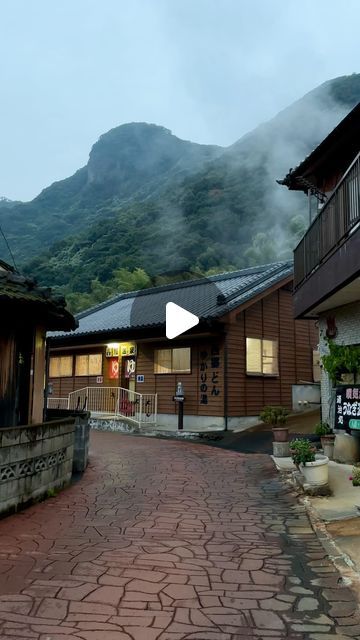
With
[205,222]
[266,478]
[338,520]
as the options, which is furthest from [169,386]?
[205,222]

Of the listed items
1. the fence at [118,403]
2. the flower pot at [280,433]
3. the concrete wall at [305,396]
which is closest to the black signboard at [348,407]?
the flower pot at [280,433]

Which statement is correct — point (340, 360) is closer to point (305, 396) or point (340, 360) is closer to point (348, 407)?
point (348, 407)

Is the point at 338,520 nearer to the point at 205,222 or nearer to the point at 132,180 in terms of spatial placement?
the point at 205,222

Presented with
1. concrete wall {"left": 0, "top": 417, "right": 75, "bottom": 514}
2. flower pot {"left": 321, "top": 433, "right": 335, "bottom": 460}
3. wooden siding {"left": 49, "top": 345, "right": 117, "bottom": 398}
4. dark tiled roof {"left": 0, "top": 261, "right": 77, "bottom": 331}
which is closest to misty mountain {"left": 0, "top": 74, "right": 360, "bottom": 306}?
wooden siding {"left": 49, "top": 345, "right": 117, "bottom": 398}

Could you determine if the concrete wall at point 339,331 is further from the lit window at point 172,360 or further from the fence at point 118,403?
the fence at point 118,403

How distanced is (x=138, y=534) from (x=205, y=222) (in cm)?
5956

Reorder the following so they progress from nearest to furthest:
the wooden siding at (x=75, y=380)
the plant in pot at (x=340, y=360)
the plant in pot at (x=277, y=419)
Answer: the plant in pot at (x=340, y=360) → the plant in pot at (x=277, y=419) → the wooden siding at (x=75, y=380)

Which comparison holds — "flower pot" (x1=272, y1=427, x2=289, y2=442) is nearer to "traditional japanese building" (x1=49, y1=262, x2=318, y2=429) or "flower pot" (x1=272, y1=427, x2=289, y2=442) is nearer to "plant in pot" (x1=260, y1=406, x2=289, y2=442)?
"plant in pot" (x1=260, y1=406, x2=289, y2=442)

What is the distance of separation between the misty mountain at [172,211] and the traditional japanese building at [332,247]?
29.7 m

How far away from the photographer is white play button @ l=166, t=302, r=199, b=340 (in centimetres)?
1790

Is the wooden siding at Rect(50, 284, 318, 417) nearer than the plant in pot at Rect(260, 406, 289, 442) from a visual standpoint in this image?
No

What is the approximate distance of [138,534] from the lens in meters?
6.16

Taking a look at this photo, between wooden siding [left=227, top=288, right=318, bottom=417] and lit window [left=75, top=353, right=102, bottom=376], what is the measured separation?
720 centimetres

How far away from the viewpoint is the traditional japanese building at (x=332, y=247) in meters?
8.86
